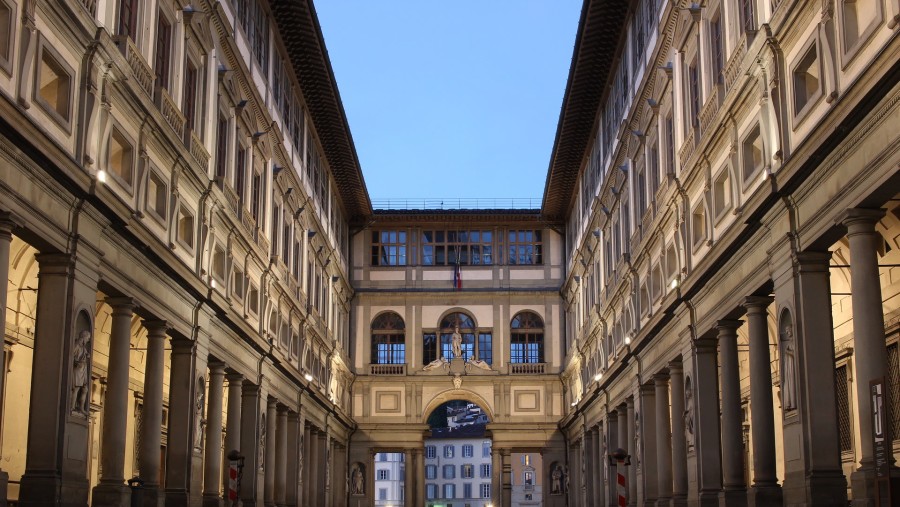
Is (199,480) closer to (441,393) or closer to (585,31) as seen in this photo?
(585,31)

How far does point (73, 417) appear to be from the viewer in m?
25.1

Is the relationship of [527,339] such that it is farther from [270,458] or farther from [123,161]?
[123,161]

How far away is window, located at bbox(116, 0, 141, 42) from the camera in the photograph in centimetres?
2839

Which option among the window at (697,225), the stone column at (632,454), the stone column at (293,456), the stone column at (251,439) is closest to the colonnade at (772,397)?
the stone column at (632,454)

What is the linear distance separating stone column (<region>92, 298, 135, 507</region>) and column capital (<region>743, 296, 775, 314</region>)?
1516 centimetres

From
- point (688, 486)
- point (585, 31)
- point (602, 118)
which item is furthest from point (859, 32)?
point (602, 118)

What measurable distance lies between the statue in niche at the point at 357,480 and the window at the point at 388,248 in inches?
504

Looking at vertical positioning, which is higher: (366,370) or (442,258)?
(442,258)

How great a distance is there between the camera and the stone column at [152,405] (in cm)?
3203

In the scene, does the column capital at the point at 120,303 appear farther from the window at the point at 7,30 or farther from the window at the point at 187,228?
the window at the point at 7,30

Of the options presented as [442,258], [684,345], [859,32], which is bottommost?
[684,345]

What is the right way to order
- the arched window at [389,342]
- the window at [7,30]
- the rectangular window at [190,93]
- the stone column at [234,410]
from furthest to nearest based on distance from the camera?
Result: the arched window at [389,342], the stone column at [234,410], the rectangular window at [190,93], the window at [7,30]

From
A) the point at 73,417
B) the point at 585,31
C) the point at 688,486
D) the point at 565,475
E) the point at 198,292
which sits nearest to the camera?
the point at 73,417

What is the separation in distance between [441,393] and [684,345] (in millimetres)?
37772
